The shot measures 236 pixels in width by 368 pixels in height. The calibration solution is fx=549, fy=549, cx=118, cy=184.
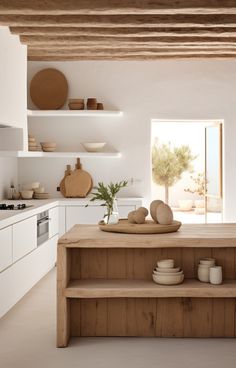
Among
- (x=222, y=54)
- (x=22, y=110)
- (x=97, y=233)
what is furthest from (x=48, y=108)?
(x=97, y=233)

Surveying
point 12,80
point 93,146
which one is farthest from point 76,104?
point 12,80

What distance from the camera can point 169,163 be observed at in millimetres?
14320

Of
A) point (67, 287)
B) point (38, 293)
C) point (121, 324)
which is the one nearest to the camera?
point (67, 287)

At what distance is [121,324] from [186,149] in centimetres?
1066

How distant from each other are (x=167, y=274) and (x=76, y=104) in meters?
4.35

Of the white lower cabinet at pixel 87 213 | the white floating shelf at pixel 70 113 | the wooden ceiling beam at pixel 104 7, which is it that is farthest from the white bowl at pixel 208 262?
the white floating shelf at pixel 70 113

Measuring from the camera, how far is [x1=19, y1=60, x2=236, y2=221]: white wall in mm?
8148

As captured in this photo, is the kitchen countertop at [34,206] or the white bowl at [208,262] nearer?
the white bowl at [208,262]

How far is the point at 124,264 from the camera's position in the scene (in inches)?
172

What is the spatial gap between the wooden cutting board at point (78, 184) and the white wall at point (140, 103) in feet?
0.49

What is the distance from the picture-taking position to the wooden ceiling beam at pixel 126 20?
18.1ft

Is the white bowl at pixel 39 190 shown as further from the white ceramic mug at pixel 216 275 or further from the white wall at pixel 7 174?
the white ceramic mug at pixel 216 275

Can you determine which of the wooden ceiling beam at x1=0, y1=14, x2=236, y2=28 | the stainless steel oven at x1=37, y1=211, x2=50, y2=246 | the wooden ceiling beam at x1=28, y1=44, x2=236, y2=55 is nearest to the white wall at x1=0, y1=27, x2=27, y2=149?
the wooden ceiling beam at x1=0, y1=14, x2=236, y2=28

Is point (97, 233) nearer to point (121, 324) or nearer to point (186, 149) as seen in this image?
point (121, 324)
